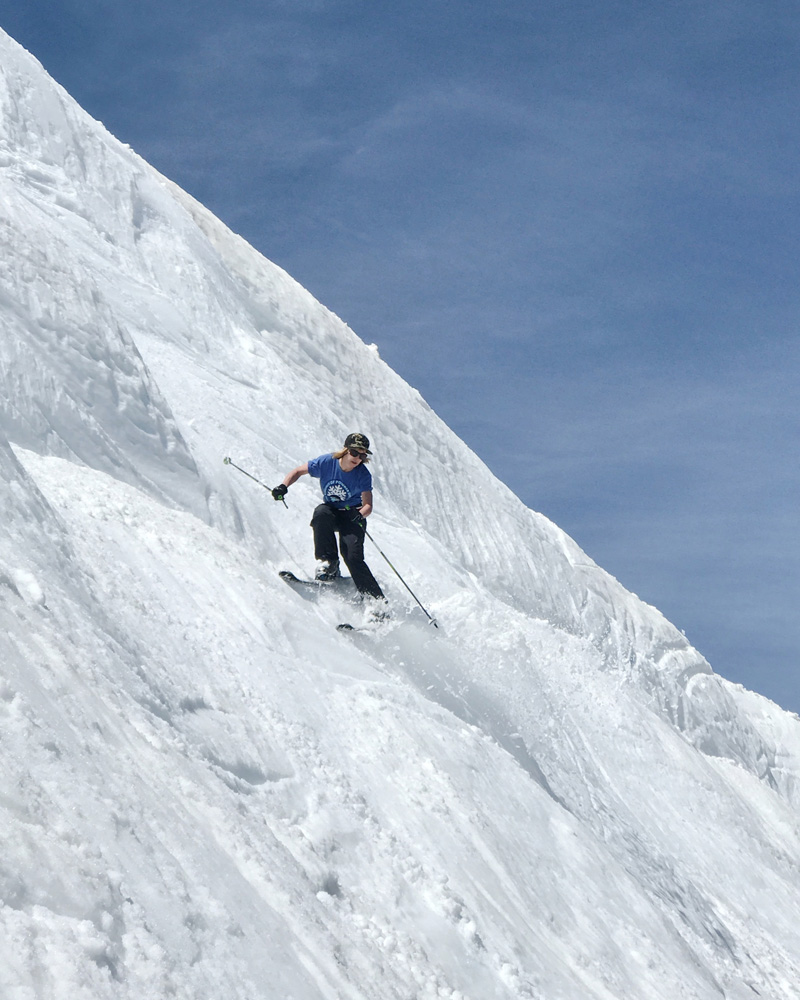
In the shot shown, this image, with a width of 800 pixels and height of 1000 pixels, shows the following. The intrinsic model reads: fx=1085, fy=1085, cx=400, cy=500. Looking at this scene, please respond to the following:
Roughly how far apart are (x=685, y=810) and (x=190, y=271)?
12.4m

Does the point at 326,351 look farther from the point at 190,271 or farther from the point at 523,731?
the point at 523,731

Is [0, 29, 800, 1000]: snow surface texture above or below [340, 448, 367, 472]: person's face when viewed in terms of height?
below

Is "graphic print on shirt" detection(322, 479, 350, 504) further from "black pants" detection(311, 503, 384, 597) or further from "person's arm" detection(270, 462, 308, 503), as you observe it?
"person's arm" detection(270, 462, 308, 503)

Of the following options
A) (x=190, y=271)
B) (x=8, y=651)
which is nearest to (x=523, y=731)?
(x=8, y=651)

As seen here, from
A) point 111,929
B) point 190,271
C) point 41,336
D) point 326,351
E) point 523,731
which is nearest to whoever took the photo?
point 111,929

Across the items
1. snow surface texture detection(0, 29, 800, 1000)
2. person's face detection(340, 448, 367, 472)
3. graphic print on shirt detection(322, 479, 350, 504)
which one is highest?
person's face detection(340, 448, 367, 472)

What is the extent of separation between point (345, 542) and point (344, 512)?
1.40ft

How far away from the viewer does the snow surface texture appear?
4969mm

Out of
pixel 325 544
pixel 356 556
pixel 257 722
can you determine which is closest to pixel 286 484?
pixel 325 544

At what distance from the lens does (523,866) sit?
9.07 meters

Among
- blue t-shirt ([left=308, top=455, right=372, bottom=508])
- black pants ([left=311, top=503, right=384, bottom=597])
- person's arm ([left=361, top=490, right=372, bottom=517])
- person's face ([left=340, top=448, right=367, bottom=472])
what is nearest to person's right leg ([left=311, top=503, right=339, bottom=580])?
black pants ([left=311, top=503, right=384, bottom=597])

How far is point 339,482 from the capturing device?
1273 centimetres

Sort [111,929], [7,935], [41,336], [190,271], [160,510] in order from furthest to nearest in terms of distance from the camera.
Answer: [190,271]
[41,336]
[160,510]
[111,929]
[7,935]

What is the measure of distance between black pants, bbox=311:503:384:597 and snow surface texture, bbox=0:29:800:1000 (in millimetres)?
398
